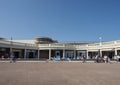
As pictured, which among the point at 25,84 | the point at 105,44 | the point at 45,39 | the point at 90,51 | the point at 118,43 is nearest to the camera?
the point at 25,84

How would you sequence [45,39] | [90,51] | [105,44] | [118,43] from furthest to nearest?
[45,39]
[90,51]
[105,44]
[118,43]

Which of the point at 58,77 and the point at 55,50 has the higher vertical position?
the point at 55,50

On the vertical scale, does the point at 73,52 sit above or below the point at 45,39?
below

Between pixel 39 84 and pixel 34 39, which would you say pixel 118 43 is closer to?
pixel 34 39

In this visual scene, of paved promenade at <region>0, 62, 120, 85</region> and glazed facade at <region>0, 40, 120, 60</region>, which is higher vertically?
glazed facade at <region>0, 40, 120, 60</region>

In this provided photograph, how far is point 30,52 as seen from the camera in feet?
178

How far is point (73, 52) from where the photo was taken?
56.3 m

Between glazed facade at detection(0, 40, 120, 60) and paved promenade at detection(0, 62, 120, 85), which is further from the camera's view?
glazed facade at detection(0, 40, 120, 60)

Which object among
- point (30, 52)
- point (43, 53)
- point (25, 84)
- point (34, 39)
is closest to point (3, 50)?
point (30, 52)

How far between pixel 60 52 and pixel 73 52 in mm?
3873

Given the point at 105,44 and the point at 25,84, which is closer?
the point at 25,84

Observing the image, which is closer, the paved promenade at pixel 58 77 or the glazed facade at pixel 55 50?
the paved promenade at pixel 58 77

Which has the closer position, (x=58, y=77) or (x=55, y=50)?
(x=58, y=77)

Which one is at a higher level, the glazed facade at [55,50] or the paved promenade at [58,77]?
the glazed facade at [55,50]
